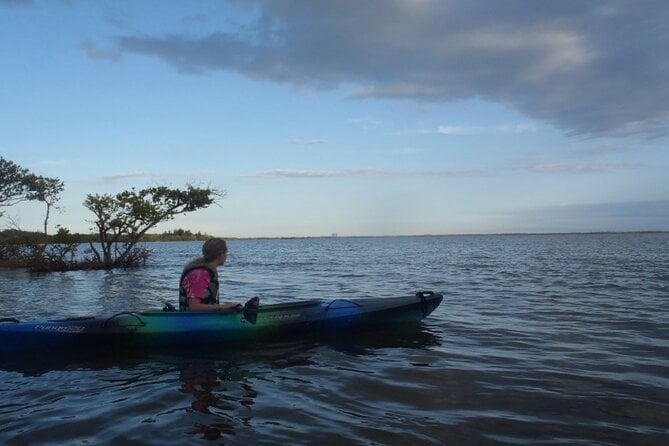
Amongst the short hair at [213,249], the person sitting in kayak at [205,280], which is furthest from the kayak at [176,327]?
the short hair at [213,249]

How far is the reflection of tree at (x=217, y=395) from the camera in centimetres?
493

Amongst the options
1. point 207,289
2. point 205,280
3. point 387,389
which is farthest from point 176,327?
point 387,389

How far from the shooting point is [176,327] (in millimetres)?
7914

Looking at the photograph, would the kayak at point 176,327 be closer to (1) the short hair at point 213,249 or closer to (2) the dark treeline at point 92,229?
(1) the short hair at point 213,249

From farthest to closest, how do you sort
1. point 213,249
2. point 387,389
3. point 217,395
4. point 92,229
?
1. point 92,229
2. point 213,249
3. point 387,389
4. point 217,395

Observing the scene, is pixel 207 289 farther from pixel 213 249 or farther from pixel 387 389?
pixel 387 389

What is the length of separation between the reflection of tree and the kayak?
744 mm

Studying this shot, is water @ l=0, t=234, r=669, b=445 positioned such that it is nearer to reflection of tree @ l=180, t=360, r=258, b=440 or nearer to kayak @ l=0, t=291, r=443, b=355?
reflection of tree @ l=180, t=360, r=258, b=440

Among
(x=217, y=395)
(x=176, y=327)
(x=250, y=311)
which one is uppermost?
(x=250, y=311)

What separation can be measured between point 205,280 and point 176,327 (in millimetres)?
855

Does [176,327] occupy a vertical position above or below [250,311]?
below

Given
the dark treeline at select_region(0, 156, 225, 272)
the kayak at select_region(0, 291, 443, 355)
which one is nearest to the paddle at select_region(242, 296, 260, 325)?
the kayak at select_region(0, 291, 443, 355)

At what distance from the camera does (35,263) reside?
27.1 m

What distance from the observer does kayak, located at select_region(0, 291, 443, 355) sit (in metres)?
7.55
